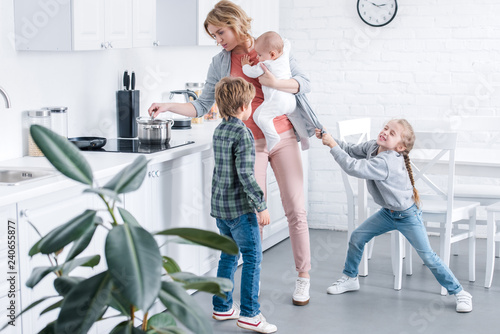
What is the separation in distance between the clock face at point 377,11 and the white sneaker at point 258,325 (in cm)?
249

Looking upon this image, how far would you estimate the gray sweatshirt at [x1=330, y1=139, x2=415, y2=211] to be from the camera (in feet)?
10.8

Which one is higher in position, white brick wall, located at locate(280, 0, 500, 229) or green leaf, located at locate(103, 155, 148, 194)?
white brick wall, located at locate(280, 0, 500, 229)

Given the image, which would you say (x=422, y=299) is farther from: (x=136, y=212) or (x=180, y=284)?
(x=180, y=284)

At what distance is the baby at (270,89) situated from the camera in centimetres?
327

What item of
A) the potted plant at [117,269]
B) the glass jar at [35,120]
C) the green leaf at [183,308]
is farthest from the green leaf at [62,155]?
the glass jar at [35,120]

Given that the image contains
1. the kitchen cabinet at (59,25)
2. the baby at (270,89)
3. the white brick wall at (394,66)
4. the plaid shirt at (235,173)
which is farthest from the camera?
the white brick wall at (394,66)

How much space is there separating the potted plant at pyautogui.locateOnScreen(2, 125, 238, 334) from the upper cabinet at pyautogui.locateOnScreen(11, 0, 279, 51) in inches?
60.6

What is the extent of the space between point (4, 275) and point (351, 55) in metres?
3.24

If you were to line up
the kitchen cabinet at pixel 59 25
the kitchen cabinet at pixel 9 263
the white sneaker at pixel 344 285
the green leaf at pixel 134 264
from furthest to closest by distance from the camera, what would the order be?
the white sneaker at pixel 344 285
the kitchen cabinet at pixel 59 25
the kitchen cabinet at pixel 9 263
the green leaf at pixel 134 264

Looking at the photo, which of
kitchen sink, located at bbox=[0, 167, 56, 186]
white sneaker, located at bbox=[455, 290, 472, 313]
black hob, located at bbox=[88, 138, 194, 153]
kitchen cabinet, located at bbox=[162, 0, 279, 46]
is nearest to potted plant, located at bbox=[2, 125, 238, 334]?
kitchen sink, located at bbox=[0, 167, 56, 186]

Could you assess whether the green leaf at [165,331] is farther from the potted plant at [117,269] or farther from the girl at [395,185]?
the girl at [395,185]

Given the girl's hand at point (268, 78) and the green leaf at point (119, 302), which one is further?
the girl's hand at point (268, 78)

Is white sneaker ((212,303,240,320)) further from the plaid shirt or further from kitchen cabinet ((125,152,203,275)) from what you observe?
the plaid shirt

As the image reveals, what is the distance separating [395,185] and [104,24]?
153 cm
